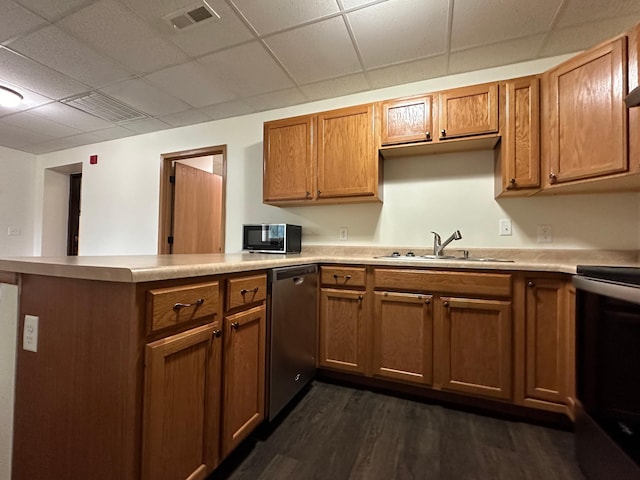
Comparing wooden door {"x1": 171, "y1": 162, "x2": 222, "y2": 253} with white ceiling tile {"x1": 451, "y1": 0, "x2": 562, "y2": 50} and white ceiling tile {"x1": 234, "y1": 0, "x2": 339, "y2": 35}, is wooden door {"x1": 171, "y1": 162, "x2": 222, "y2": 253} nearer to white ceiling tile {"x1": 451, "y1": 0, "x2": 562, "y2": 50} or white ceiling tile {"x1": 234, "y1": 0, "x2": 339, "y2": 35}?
white ceiling tile {"x1": 234, "y1": 0, "x2": 339, "y2": 35}

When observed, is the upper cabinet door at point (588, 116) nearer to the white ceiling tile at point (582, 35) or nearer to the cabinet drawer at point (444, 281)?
the white ceiling tile at point (582, 35)

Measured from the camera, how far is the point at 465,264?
1715 mm

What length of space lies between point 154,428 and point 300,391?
1169mm

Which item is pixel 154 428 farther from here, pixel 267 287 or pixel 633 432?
pixel 633 432

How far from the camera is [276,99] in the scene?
2.70 metres

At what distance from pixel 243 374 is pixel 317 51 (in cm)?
208

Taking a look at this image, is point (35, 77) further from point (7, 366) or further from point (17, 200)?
point (17, 200)

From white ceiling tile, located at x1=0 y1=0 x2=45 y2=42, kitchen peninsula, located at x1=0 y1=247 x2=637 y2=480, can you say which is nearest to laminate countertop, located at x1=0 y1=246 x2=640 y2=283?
kitchen peninsula, located at x1=0 y1=247 x2=637 y2=480

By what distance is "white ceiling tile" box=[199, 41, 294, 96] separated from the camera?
2039 millimetres

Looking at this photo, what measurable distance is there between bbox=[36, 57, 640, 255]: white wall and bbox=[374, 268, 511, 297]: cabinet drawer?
0.59 meters

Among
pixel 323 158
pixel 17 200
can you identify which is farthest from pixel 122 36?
pixel 17 200

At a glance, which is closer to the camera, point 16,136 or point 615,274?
point 615,274

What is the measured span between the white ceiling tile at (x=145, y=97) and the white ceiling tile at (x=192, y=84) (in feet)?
0.35

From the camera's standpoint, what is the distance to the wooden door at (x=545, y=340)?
5.08 ft
